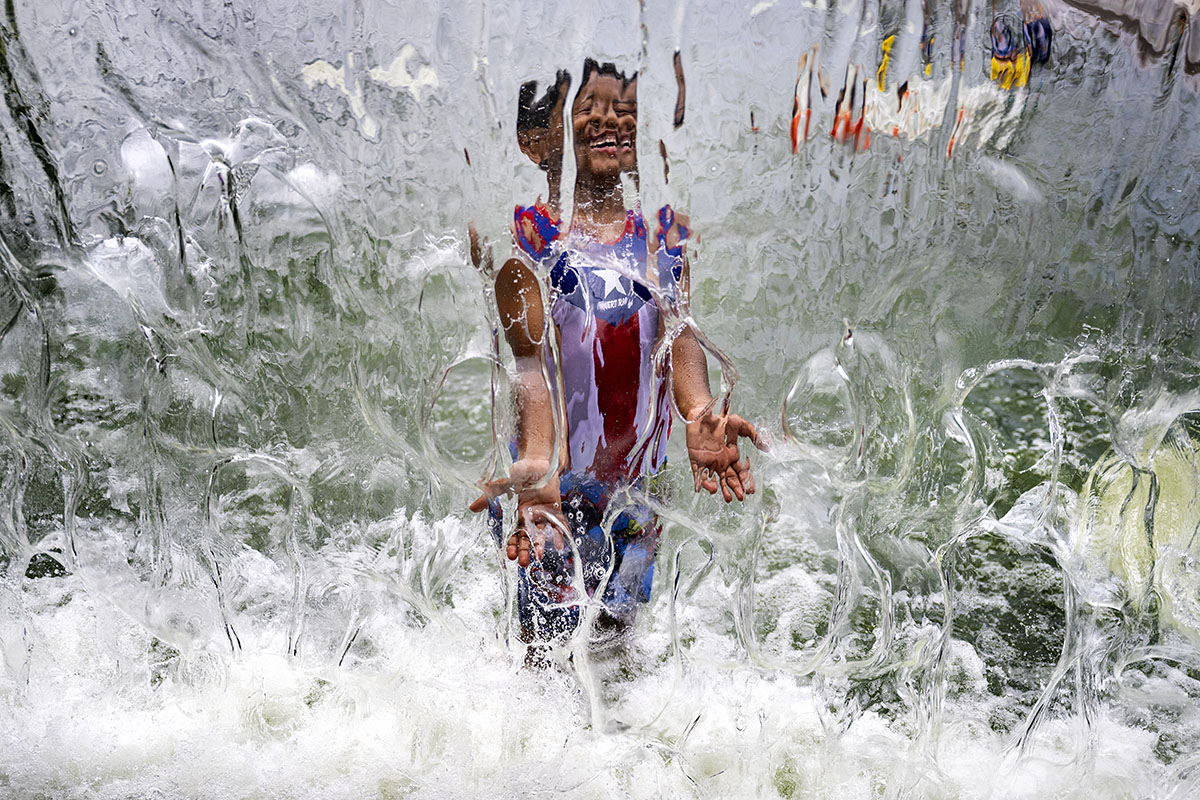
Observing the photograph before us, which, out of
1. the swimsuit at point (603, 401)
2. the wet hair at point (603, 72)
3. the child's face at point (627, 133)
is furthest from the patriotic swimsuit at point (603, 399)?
the wet hair at point (603, 72)

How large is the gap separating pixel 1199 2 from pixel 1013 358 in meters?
0.85

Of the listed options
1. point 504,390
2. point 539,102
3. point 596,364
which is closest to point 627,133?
point 539,102

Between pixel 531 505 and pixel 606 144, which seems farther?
pixel 531 505

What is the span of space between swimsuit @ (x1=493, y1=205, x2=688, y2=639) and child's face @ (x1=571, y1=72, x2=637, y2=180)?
118mm

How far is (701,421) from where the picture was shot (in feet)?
6.56

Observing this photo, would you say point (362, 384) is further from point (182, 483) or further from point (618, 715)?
point (618, 715)

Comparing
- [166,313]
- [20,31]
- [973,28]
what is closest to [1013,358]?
[973,28]

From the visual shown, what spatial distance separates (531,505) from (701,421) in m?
0.42

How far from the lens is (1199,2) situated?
1922 mm

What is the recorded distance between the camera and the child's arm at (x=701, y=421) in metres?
1.99

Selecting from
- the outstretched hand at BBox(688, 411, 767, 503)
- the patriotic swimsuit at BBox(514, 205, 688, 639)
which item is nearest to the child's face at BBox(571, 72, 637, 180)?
the patriotic swimsuit at BBox(514, 205, 688, 639)

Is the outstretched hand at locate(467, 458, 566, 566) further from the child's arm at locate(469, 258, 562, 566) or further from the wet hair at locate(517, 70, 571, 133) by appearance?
the wet hair at locate(517, 70, 571, 133)

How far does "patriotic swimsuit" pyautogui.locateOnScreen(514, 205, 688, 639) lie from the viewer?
1.95 meters

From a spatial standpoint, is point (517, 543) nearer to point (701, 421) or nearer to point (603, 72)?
point (701, 421)
